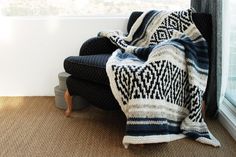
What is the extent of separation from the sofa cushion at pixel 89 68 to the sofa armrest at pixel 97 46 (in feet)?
0.64

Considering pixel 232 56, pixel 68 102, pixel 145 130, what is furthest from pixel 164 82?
pixel 68 102

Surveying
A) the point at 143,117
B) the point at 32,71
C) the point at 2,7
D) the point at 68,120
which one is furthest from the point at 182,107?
the point at 2,7

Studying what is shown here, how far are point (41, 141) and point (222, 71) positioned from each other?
1.34 metres

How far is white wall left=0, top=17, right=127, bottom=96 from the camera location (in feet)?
8.41

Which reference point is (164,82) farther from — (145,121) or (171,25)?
(171,25)

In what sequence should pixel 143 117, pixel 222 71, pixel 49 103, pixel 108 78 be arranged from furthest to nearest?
1. pixel 49 103
2. pixel 222 71
3. pixel 108 78
4. pixel 143 117

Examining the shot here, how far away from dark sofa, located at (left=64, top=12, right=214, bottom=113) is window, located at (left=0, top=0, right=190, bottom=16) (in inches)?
18.7

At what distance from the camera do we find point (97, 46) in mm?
2266

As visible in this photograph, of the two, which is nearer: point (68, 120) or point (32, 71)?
point (68, 120)

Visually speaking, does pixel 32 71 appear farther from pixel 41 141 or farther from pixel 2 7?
pixel 41 141

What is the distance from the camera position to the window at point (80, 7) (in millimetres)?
2619

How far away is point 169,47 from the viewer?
1823 millimetres

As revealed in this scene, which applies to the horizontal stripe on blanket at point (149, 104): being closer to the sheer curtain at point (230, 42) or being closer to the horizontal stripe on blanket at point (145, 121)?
the horizontal stripe on blanket at point (145, 121)

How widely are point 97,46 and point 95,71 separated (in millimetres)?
392
